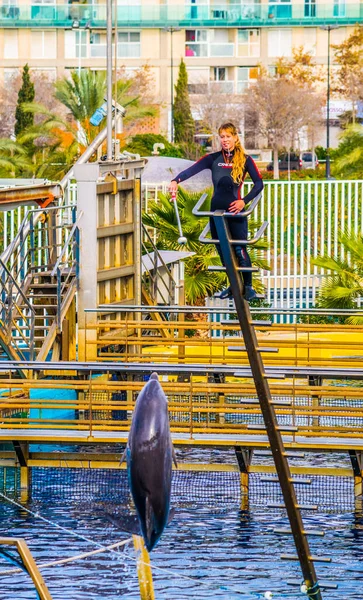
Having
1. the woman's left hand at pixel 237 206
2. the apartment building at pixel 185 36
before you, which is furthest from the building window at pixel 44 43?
the woman's left hand at pixel 237 206

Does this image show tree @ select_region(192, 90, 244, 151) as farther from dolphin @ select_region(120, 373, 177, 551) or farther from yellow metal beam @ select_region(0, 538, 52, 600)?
yellow metal beam @ select_region(0, 538, 52, 600)

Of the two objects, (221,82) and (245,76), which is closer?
(221,82)

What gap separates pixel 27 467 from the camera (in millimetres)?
19062

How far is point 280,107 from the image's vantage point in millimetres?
85062

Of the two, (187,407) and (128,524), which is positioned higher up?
(187,407)

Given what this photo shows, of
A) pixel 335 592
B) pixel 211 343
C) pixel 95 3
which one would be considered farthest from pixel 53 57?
pixel 335 592

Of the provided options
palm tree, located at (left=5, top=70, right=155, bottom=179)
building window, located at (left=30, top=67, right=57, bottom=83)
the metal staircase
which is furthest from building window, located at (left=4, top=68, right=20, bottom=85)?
the metal staircase

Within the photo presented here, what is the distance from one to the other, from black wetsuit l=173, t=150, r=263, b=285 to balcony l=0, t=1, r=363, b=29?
82.8 m

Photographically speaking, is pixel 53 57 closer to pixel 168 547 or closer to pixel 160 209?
pixel 160 209

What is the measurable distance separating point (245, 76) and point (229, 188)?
87899 millimetres

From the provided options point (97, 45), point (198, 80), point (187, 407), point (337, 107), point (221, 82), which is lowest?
point (187, 407)

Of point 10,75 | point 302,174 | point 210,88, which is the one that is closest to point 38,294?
point 302,174

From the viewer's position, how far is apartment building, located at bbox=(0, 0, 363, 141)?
97688mm

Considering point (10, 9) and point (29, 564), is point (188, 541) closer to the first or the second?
point (29, 564)
